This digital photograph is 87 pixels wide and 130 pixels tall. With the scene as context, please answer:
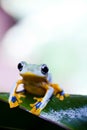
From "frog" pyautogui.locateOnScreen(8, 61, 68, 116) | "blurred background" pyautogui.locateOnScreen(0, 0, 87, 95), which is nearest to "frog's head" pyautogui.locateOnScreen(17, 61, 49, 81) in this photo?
"frog" pyautogui.locateOnScreen(8, 61, 68, 116)

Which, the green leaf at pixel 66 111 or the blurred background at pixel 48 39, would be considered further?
the blurred background at pixel 48 39

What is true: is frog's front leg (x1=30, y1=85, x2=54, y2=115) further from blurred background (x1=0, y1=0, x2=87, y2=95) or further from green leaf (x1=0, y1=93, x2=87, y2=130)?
blurred background (x1=0, y1=0, x2=87, y2=95)

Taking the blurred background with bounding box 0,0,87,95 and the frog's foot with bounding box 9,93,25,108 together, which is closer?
the frog's foot with bounding box 9,93,25,108

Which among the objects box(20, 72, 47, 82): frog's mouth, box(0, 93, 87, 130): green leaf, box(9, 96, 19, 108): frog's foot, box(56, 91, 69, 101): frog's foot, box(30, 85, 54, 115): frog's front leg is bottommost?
box(0, 93, 87, 130): green leaf

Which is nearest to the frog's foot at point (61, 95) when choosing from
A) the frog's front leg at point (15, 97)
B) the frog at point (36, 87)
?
the frog at point (36, 87)

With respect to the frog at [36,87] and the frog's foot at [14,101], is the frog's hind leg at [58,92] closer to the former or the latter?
the frog at [36,87]

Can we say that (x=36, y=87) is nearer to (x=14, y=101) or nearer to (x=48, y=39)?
(x=14, y=101)

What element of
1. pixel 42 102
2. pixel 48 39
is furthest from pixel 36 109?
pixel 48 39
